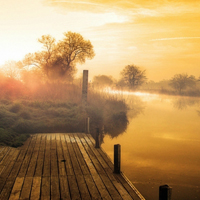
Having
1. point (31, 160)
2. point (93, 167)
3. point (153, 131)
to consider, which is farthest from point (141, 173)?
point (153, 131)

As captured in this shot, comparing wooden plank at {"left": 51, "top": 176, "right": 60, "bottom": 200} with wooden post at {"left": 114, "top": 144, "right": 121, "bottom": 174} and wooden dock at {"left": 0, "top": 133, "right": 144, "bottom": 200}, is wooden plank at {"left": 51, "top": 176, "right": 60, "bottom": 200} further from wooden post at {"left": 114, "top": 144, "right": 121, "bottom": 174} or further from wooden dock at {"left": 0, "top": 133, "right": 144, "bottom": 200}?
wooden post at {"left": 114, "top": 144, "right": 121, "bottom": 174}

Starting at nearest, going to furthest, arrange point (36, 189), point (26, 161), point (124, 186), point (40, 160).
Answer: point (36, 189)
point (124, 186)
point (26, 161)
point (40, 160)


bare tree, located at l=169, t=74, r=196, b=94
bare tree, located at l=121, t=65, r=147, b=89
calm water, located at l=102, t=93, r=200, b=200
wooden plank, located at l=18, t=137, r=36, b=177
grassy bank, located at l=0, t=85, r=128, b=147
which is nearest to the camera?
wooden plank, located at l=18, t=137, r=36, b=177

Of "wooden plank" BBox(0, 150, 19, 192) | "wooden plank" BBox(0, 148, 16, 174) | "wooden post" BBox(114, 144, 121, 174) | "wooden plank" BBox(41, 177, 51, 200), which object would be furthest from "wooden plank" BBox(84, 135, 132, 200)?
"wooden plank" BBox(0, 148, 16, 174)

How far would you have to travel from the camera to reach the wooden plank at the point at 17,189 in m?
4.62

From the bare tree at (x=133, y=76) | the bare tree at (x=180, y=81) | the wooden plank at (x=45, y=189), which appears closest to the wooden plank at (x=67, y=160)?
the wooden plank at (x=45, y=189)

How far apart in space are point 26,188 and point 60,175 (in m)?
0.97

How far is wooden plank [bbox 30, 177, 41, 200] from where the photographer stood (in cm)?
464

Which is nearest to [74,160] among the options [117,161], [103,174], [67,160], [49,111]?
[67,160]

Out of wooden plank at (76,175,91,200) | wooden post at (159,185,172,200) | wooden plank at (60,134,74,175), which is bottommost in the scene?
wooden plank at (76,175,91,200)

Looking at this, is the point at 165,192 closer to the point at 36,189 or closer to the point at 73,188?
the point at 73,188

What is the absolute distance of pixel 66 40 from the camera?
27.7m

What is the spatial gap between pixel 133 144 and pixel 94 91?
1012cm

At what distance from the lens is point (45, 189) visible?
198 inches
